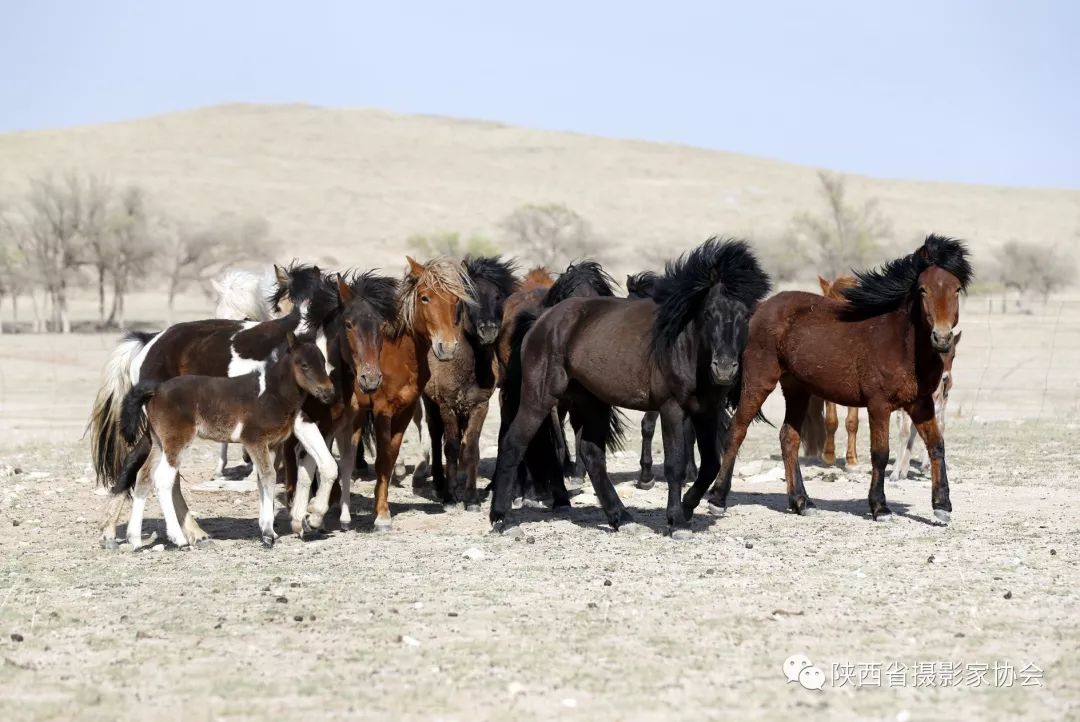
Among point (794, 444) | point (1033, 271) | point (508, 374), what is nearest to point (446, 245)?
point (1033, 271)

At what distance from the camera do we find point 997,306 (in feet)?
206

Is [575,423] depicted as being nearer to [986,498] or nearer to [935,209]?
[986,498]

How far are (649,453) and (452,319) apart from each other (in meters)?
3.55

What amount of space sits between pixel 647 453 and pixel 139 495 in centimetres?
540

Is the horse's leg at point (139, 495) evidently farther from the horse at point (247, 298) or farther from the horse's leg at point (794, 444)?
the horse's leg at point (794, 444)

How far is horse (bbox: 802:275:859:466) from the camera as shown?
14.2m

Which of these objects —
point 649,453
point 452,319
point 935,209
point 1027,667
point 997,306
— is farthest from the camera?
point 935,209

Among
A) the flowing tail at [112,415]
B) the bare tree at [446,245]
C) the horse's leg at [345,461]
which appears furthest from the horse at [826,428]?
the bare tree at [446,245]

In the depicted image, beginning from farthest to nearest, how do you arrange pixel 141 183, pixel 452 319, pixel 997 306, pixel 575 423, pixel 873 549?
pixel 141 183 < pixel 997 306 < pixel 575 423 < pixel 452 319 < pixel 873 549

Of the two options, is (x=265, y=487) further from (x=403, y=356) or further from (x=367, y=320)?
(x=403, y=356)

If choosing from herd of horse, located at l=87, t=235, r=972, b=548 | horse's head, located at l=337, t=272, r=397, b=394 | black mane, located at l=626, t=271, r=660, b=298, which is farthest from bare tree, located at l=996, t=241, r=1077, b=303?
horse's head, located at l=337, t=272, r=397, b=394

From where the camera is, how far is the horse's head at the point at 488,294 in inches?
436

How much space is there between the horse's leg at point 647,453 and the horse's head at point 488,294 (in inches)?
79.9

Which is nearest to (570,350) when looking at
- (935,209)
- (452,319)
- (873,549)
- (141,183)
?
(452,319)
